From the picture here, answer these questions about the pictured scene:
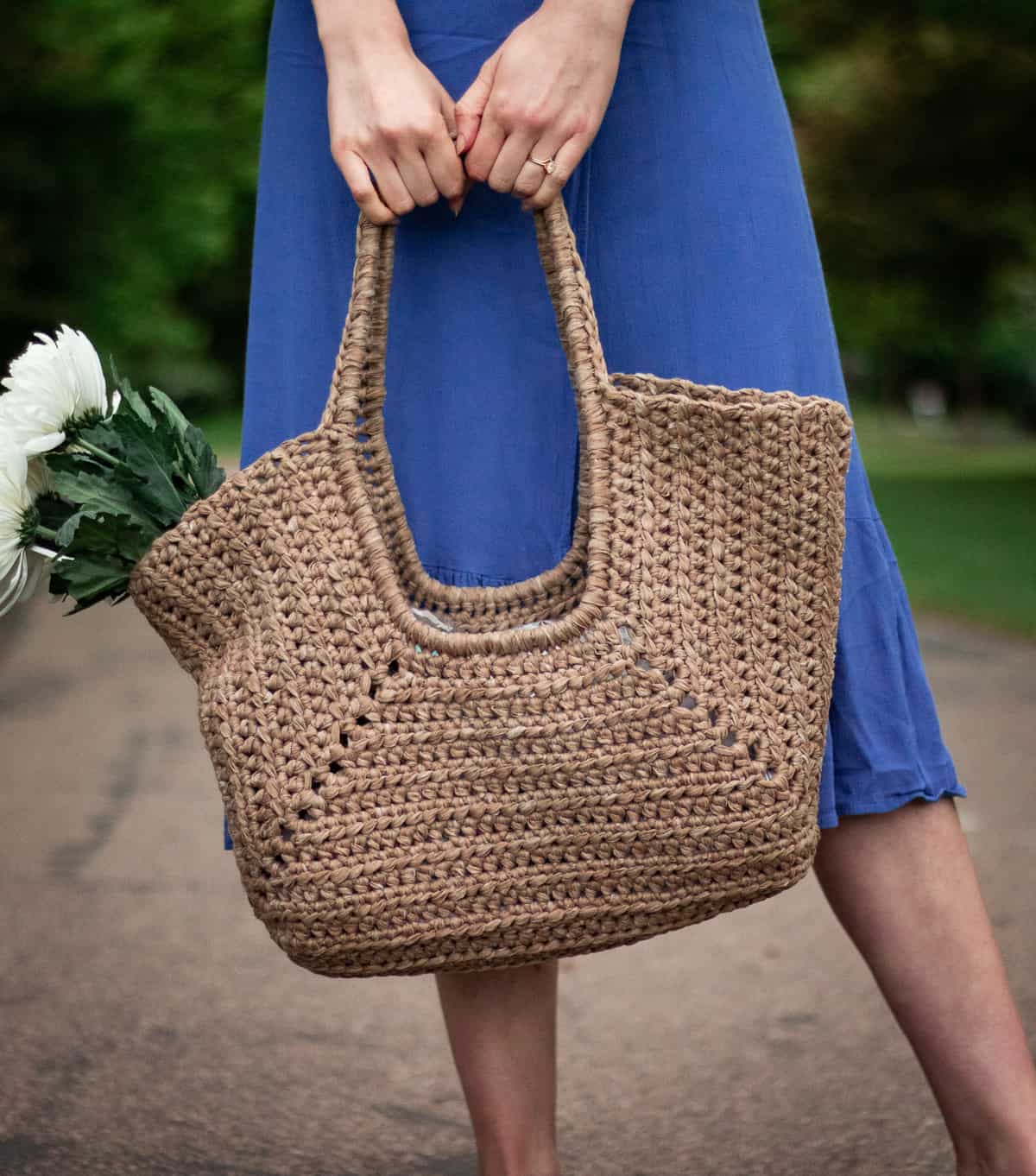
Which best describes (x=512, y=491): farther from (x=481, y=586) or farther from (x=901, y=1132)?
(x=901, y=1132)

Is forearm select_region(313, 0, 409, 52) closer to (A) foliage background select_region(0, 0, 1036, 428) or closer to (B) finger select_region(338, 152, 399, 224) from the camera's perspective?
(B) finger select_region(338, 152, 399, 224)

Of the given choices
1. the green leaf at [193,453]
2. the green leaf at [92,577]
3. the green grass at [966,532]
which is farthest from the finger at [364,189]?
the green grass at [966,532]

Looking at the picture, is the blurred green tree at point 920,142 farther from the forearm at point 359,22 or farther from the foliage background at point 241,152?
the forearm at point 359,22

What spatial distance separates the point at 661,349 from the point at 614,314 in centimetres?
6

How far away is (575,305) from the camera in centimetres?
132

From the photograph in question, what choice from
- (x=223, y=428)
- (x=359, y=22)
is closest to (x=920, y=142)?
(x=359, y=22)

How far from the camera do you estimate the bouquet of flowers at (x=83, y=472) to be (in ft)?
4.49

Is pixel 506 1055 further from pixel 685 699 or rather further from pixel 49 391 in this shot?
pixel 49 391

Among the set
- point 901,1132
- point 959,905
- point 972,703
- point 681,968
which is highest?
point 959,905

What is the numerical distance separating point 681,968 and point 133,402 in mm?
1812

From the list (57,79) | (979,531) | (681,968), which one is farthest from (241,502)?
(57,79)

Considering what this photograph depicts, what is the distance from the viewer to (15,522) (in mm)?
1435

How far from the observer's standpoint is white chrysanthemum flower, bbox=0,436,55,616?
142cm

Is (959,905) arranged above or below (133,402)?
below
